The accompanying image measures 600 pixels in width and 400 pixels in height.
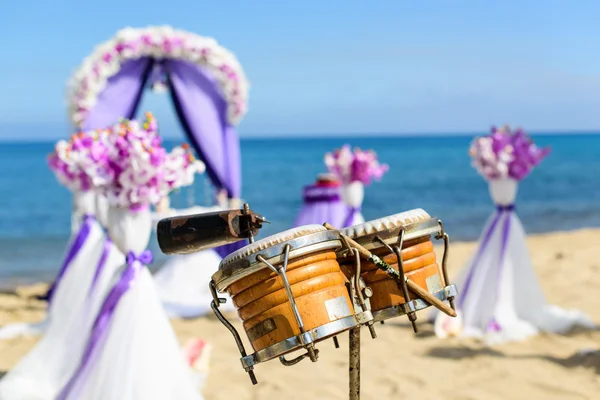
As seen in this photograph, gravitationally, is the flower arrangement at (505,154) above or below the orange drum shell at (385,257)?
below

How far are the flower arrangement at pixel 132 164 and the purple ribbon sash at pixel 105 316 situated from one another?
47 centimetres

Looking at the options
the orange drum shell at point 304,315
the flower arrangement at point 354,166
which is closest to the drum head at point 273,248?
the orange drum shell at point 304,315

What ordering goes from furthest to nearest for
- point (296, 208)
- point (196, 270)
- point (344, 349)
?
point (296, 208) → point (196, 270) → point (344, 349)

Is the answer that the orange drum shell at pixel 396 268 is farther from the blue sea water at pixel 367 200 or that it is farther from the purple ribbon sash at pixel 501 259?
the blue sea water at pixel 367 200

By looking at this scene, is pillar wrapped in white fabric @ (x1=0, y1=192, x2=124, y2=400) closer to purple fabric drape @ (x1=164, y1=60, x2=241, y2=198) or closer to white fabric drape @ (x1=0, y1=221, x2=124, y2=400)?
white fabric drape @ (x1=0, y1=221, x2=124, y2=400)

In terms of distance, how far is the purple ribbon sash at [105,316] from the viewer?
491 centimetres

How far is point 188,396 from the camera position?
488 cm

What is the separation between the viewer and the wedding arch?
948 cm

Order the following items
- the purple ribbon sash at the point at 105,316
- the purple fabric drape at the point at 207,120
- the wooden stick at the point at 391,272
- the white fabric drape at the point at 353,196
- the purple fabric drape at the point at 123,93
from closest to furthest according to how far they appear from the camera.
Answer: the wooden stick at the point at 391,272, the purple ribbon sash at the point at 105,316, the white fabric drape at the point at 353,196, the purple fabric drape at the point at 123,93, the purple fabric drape at the point at 207,120

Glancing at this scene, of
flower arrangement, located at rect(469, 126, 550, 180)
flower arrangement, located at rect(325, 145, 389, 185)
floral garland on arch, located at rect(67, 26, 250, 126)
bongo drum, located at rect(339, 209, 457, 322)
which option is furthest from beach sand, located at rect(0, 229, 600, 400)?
bongo drum, located at rect(339, 209, 457, 322)

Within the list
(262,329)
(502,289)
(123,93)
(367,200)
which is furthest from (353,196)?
(367,200)

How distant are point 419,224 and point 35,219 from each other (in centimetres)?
2666

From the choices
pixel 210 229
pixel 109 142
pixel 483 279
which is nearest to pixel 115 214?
pixel 109 142

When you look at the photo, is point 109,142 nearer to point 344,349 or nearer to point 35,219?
point 344,349
